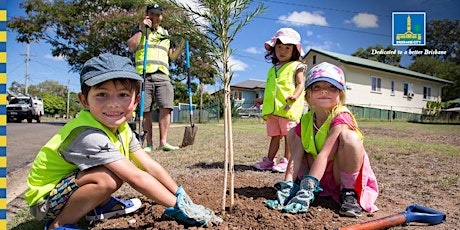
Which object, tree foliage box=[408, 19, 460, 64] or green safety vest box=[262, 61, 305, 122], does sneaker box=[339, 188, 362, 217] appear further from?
tree foliage box=[408, 19, 460, 64]

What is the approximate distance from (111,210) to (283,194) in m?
1.26

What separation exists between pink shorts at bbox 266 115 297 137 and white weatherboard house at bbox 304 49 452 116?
2414 cm

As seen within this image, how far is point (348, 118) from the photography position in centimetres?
245

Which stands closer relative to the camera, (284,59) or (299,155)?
(299,155)

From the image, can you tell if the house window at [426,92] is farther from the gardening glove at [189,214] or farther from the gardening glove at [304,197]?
the gardening glove at [189,214]

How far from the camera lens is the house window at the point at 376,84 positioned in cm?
3005

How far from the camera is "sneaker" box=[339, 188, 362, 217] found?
2.31 metres

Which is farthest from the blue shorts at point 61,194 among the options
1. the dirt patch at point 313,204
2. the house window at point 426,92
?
the house window at point 426,92

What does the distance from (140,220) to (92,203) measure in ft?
1.48

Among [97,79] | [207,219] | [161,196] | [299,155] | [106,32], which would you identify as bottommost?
[207,219]

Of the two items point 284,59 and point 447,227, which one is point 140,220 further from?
point 284,59

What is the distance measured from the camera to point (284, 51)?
12.6 ft

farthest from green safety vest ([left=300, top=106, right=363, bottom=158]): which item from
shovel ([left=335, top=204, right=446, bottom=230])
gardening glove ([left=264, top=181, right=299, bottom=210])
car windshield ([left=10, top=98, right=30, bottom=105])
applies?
car windshield ([left=10, top=98, right=30, bottom=105])

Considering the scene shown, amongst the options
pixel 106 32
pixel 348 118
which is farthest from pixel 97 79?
pixel 106 32
